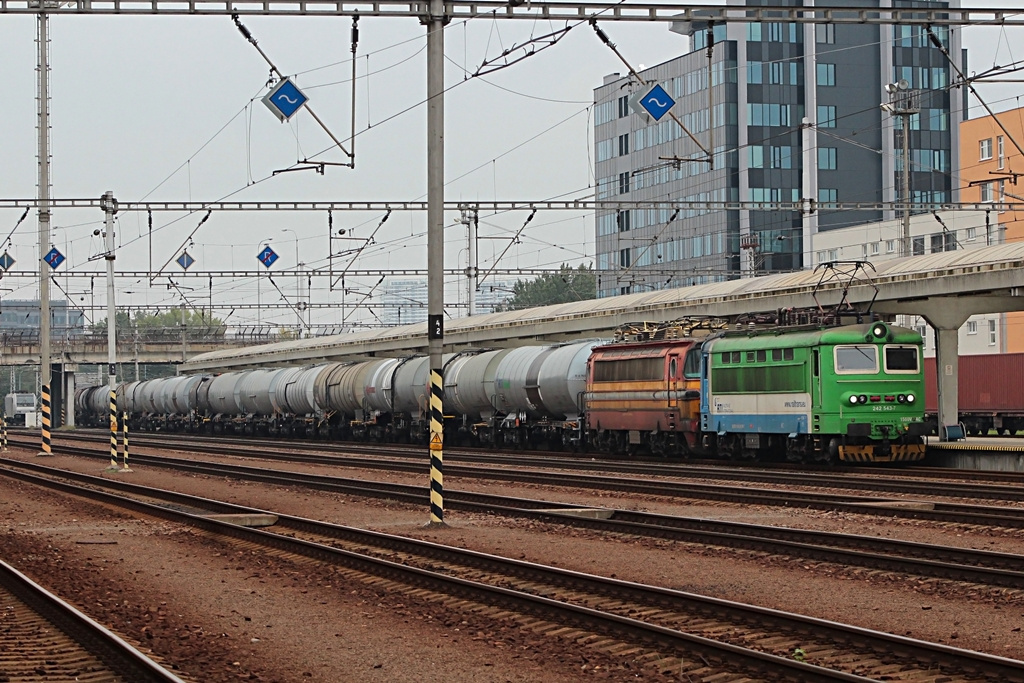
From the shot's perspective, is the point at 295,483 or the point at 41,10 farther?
the point at 295,483

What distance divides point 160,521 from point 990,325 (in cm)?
6045

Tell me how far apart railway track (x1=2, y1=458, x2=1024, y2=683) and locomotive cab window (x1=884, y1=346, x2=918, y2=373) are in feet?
53.1

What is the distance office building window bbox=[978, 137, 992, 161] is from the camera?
3268 inches

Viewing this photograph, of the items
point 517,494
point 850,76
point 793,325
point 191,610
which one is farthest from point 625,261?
point 191,610

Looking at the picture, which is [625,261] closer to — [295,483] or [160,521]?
[295,483]

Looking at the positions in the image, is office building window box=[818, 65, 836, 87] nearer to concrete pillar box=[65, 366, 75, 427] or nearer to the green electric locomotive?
concrete pillar box=[65, 366, 75, 427]

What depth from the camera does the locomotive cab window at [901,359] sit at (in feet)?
101

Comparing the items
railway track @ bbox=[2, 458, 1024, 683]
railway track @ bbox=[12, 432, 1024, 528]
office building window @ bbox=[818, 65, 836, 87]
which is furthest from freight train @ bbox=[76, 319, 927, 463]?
office building window @ bbox=[818, 65, 836, 87]

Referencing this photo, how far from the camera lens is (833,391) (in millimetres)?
30281

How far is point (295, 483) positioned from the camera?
103 ft

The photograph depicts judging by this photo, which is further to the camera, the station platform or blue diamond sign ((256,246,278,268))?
blue diamond sign ((256,246,278,268))

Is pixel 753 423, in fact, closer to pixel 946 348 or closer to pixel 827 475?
pixel 827 475

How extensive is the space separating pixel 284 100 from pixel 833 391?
45.8 feet

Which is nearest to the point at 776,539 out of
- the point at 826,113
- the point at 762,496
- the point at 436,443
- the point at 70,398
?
the point at 436,443
